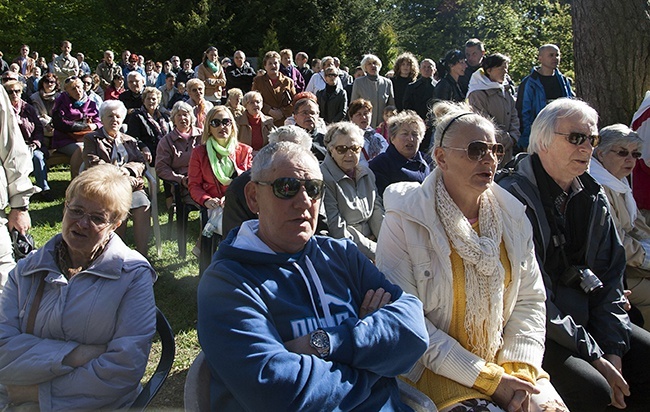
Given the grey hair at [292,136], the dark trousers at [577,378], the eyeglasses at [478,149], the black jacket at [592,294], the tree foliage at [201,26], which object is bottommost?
the dark trousers at [577,378]

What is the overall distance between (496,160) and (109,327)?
1.85 metres

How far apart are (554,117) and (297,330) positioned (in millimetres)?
2036

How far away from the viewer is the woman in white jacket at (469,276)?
2438 mm

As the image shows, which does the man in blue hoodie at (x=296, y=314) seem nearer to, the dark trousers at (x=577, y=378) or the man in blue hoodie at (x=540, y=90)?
the dark trousers at (x=577, y=378)

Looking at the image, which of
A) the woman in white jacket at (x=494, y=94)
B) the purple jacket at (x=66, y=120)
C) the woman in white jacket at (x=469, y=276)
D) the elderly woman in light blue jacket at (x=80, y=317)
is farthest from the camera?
the purple jacket at (x=66, y=120)

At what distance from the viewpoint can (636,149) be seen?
3822 mm

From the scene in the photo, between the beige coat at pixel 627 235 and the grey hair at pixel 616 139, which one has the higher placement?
the grey hair at pixel 616 139

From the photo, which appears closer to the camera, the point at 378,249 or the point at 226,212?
the point at 378,249

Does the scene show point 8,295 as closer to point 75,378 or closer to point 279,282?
point 75,378

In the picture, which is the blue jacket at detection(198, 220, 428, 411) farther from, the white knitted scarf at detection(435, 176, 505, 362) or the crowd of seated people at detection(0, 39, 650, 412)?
the white knitted scarf at detection(435, 176, 505, 362)

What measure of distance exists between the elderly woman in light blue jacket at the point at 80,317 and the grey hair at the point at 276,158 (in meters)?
0.77

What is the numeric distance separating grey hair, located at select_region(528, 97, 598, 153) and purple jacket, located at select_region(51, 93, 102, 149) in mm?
7160

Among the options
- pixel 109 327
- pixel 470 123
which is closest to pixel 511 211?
pixel 470 123

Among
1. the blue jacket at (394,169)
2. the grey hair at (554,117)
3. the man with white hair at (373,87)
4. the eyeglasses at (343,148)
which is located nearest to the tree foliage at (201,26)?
the man with white hair at (373,87)
